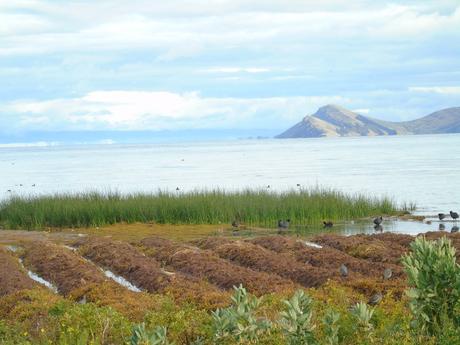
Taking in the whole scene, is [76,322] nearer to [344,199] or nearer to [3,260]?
[3,260]

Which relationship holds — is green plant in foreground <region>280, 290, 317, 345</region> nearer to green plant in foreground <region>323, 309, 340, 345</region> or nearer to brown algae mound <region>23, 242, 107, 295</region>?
green plant in foreground <region>323, 309, 340, 345</region>

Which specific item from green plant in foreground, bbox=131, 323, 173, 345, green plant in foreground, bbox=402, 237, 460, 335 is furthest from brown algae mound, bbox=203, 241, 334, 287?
green plant in foreground, bbox=131, 323, 173, 345

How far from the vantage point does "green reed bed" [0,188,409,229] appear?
31.4m

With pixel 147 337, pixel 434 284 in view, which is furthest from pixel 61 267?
pixel 434 284

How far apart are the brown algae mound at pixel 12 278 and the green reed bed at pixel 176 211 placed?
11903mm

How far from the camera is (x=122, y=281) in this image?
1730cm

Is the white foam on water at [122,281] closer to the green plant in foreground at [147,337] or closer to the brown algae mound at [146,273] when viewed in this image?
the brown algae mound at [146,273]

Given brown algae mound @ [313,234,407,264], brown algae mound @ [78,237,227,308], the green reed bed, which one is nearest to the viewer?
brown algae mound @ [78,237,227,308]

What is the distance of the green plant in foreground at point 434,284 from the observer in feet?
20.9

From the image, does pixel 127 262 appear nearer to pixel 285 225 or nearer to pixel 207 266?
pixel 207 266

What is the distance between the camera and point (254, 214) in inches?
1234

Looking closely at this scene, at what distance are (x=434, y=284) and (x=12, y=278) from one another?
11.7 meters

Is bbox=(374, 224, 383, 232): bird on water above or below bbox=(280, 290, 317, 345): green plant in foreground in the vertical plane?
below

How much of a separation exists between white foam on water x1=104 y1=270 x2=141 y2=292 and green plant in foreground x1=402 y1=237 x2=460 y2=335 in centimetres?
1014
